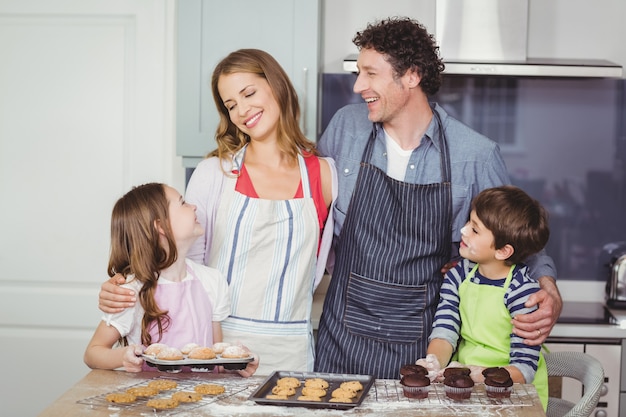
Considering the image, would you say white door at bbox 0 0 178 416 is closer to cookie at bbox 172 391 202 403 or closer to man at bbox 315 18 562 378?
man at bbox 315 18 562 378

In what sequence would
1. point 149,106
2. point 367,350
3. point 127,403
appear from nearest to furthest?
point 127,403, point 367,350, point 149,106

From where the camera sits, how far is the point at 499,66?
3.13 m

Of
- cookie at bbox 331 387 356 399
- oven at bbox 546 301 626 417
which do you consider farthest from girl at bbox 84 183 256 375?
oven at bbox 546 301 626 417

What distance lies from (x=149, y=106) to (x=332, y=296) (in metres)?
1.43

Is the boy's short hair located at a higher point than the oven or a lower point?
higher

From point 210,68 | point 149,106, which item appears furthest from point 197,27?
point 149,106

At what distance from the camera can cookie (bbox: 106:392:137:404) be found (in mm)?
1815

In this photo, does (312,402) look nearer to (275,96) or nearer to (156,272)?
(156,272)

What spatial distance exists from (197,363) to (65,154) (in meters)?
1.94

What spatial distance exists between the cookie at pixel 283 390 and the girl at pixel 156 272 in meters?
0.45

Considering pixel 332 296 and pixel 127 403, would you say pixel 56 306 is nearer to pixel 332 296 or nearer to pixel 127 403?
pixel 332 296

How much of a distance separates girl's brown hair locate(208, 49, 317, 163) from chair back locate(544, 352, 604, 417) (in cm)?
96

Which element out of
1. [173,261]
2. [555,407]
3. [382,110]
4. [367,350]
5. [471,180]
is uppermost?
[382,110]

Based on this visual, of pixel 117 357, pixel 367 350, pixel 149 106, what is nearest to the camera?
pixel 117 357
